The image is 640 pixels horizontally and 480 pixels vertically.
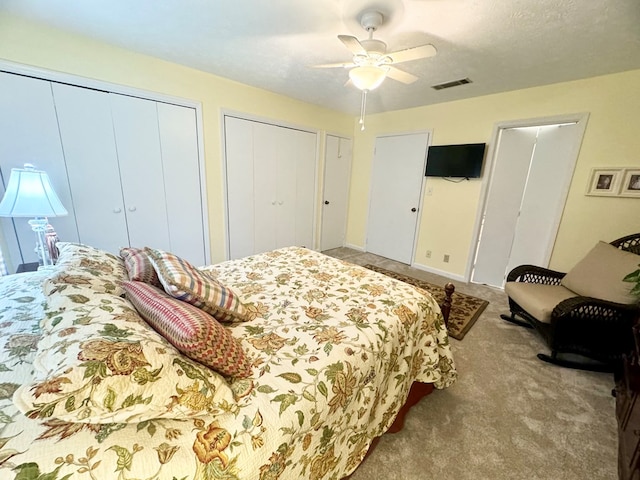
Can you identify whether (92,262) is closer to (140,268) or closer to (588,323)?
(140,268)

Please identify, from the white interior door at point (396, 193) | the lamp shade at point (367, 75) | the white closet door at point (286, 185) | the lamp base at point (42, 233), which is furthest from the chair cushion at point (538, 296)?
the lamp base at point (42, 233)

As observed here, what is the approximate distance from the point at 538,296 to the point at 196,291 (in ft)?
8.82

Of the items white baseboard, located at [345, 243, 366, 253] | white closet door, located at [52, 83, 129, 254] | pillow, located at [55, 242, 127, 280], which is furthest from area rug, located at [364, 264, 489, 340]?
white closet door, located at [52, 83, 129, 254]

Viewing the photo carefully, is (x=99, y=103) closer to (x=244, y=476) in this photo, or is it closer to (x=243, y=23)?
(x=243, y=23)

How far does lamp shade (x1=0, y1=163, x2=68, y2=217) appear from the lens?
5.34 ft

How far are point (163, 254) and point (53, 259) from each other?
1223 millimetres

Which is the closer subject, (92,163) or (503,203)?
(92,163)

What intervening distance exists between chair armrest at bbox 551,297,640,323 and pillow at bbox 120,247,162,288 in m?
2.74

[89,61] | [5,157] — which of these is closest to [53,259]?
[5,157]

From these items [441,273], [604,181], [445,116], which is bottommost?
[441,273]

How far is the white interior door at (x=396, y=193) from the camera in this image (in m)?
3.81

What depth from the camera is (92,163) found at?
230 cm

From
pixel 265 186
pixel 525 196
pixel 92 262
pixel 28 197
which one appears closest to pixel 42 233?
pixel 28 197

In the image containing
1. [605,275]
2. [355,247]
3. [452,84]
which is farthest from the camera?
[355,247]
